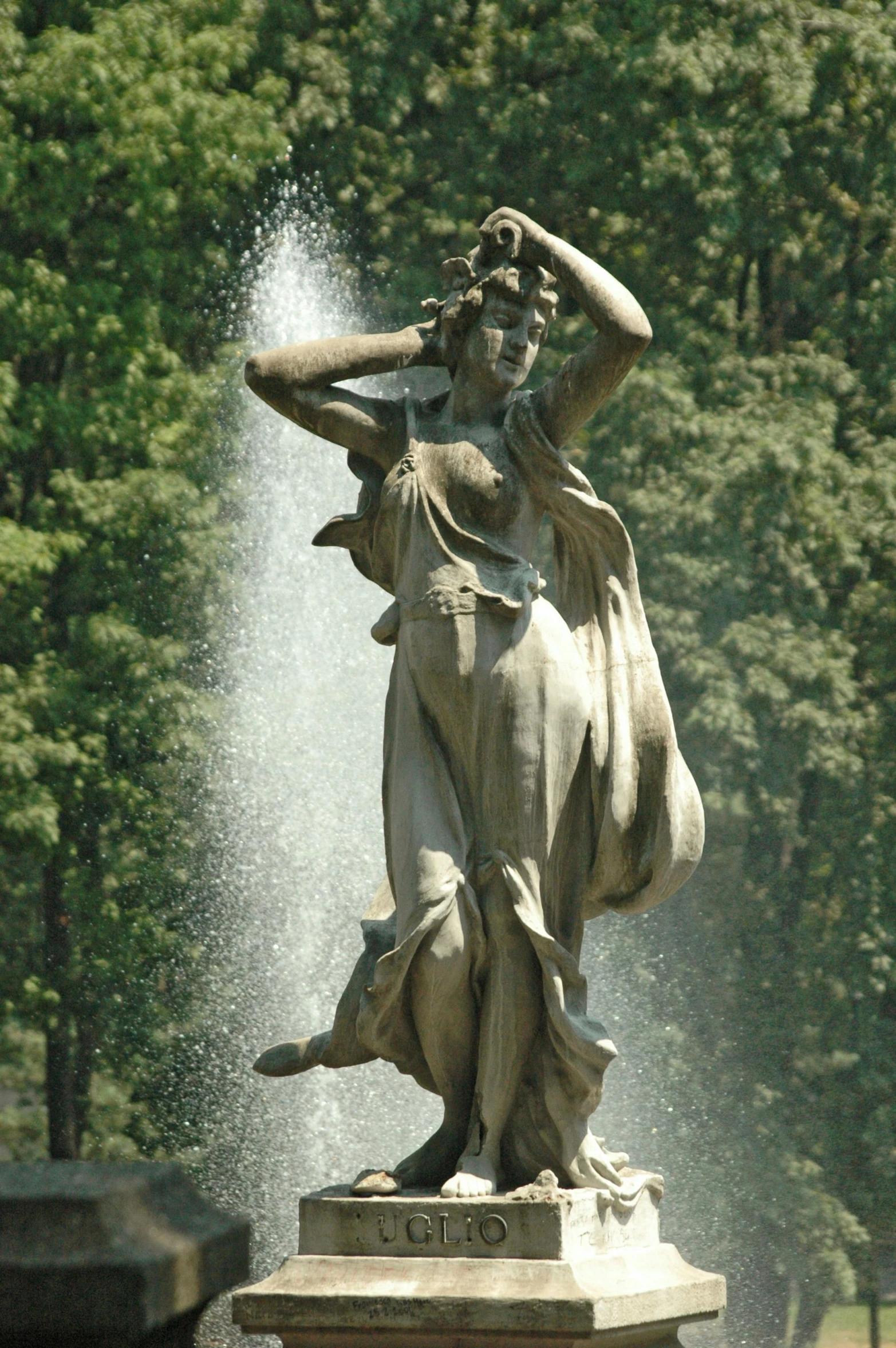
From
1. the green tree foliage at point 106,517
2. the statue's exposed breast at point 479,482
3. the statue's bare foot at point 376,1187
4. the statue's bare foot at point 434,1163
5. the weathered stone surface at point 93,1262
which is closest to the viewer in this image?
the weathered stone surface at point 93,1262

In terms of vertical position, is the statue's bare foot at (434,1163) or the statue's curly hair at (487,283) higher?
the statue's curly hair at (487,283)

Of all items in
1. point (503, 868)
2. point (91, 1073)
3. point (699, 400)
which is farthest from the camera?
point (699, 400)

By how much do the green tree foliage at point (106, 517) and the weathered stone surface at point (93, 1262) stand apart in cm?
1173

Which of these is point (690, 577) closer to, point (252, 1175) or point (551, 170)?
point (551, 170)

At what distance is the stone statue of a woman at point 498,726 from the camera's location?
477 cm

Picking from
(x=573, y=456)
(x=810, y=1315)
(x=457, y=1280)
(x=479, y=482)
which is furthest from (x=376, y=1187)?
(x=573, y=456)

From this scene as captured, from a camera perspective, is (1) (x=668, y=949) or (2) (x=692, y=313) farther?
(2) (x=692, y=313)

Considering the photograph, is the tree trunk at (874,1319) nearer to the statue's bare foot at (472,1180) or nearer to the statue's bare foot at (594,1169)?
the statue's bare foot at (594,1169)

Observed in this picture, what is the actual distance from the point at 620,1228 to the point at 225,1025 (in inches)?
372

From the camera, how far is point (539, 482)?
5012 millimetres

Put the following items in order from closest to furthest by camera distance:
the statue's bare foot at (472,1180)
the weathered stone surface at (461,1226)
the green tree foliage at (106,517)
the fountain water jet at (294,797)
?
the weathered stone surface at (461,1226), the statue's bare foot at (472,1180), the fountain water jet at (294,797), the green tree foliage at (106,517)

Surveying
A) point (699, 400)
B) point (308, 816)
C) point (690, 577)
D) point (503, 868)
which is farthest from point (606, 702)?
point (699, 400)

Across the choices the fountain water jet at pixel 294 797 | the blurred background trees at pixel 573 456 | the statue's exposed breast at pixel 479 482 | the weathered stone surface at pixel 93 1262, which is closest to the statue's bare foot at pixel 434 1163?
the statue's exposed breast at pixel 479 482

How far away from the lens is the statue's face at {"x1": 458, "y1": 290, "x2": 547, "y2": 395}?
502 centimetres
